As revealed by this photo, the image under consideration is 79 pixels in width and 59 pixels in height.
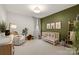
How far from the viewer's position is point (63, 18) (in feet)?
9.69

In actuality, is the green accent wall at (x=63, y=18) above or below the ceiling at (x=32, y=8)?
below

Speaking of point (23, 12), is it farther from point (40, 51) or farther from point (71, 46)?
point (71, 46)

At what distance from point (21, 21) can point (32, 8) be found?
377mm

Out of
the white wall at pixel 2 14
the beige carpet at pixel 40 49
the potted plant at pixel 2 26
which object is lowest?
the beige carpet at pixel 40 49

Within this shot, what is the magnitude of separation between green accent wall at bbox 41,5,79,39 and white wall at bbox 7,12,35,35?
0.26m

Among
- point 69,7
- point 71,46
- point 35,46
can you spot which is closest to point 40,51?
point 35,46

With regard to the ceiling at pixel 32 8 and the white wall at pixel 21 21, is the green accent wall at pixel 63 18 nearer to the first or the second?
the ceiling at pixel 32 8

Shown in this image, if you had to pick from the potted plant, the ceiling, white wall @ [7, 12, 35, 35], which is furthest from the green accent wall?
the potted plant

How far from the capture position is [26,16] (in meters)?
3.06

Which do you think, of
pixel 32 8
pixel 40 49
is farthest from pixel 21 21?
pixel 40 49

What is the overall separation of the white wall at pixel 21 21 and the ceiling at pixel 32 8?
0.09 meters

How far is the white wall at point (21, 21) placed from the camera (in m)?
2.95

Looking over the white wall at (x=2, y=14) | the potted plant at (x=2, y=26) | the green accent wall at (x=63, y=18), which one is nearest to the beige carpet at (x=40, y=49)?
the green accent wall at (x=63, y=18)
